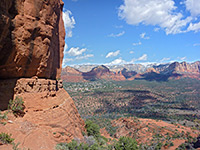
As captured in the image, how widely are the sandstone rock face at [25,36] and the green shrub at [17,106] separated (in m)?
2.20

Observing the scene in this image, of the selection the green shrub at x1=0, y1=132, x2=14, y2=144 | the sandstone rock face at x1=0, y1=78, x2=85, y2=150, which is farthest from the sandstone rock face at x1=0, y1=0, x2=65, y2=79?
the green shrub at x1=0, y1=132, x2=14, y2=144

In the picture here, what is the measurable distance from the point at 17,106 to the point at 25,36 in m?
5.81

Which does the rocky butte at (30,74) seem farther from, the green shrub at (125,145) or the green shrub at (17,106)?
the green shrub at (125,145)

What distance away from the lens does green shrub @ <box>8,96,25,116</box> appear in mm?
11898

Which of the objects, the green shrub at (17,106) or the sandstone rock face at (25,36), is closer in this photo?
the sandstone rock face at (25,36)

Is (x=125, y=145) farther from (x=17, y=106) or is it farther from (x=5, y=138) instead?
(x=5, y=138)

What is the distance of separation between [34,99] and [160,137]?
1337 inches

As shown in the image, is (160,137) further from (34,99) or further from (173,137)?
(34,99)

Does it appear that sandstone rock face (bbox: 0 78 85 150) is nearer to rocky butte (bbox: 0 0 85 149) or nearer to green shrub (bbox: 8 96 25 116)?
rocky butte (bbox: 0 0 85 149)

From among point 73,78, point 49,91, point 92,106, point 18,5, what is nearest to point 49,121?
point 49,91

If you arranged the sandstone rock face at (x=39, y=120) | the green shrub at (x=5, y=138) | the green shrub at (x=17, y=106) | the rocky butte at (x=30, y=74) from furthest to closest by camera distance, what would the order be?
the green shrub at (x=17, y=106)
the rocky butte at (x=30, y=74)
the sandstone rock face at (x=39, y=120)
the green shrub at (x=5, y=138)

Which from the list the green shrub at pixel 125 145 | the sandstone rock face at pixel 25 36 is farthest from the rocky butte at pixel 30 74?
the green shrub at pixel 125 145

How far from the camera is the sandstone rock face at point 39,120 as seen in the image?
409 inches

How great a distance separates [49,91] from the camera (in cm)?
1530
